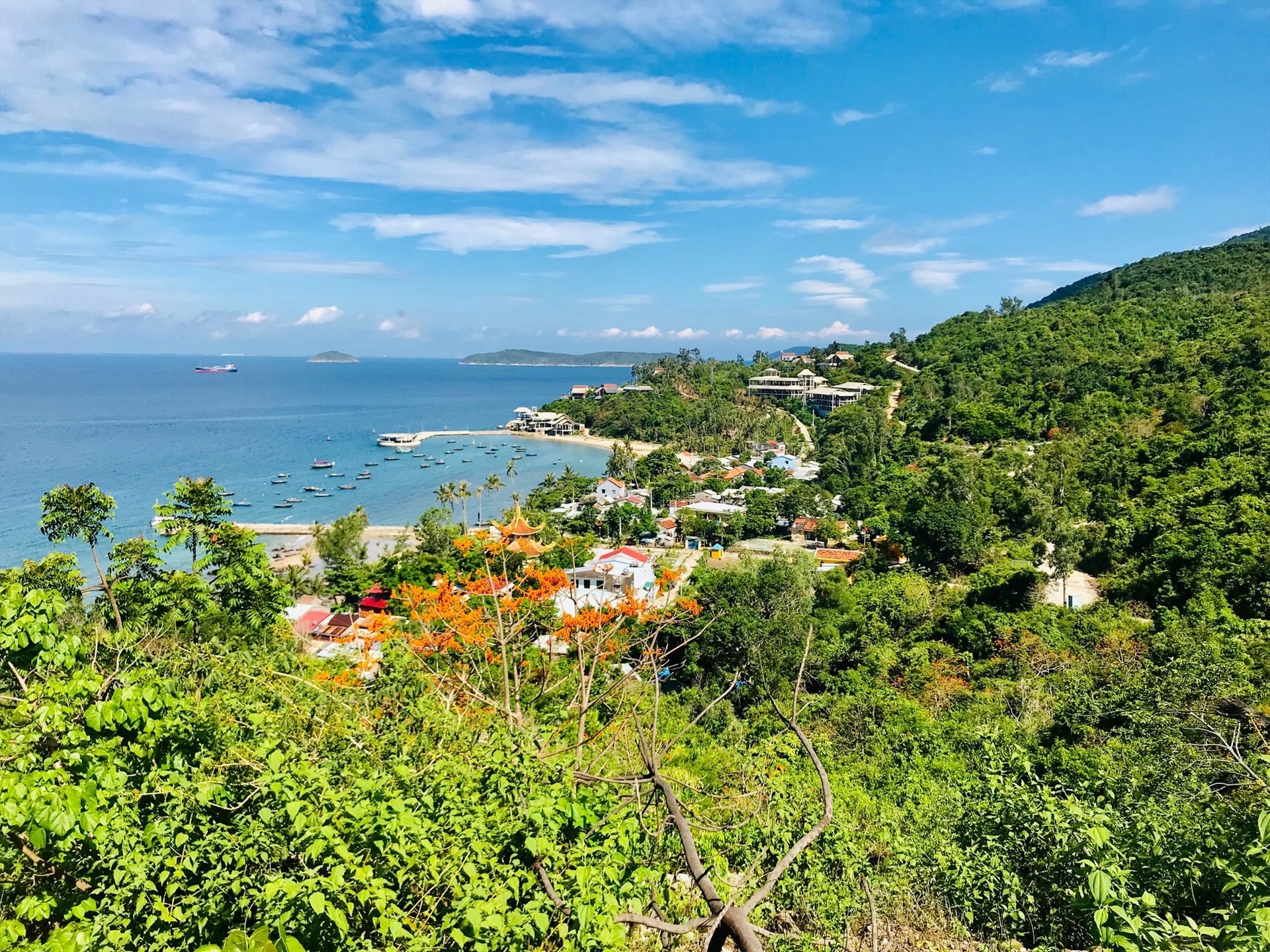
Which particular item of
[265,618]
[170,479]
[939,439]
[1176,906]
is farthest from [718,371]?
[1176,906]

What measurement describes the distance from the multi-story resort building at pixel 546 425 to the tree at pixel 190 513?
178 feet

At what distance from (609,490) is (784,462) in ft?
42.0

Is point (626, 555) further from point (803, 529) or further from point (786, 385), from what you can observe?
point (786, 385)

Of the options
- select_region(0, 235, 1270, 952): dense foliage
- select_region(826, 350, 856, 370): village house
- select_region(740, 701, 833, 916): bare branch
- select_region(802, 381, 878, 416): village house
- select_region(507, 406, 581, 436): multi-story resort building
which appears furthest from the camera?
select_region(826, 350, 856, 370): village house

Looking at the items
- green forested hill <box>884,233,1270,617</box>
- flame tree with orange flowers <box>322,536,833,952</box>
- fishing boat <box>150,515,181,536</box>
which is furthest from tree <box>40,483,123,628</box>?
green forested hill <box>884,233,1270,617</box>

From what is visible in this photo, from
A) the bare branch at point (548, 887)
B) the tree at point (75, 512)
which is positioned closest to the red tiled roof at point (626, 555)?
the tree at point (75, 512)

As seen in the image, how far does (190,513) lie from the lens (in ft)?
29.9

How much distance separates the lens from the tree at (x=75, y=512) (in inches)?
322

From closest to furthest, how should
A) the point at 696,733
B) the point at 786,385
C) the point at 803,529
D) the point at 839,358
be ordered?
1. the point at 696,733
2. the point at 803,529
3. the point at 786,385
4. the point at 839,358

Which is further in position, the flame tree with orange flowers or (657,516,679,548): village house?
(657,516,679,548): village house

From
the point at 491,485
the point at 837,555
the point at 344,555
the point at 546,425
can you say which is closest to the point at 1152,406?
the point at 837,555

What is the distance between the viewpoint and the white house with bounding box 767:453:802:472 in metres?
40.7

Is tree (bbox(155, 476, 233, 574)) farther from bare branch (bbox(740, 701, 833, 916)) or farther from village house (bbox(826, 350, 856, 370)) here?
village house (bbox(826, 350, 856, 370))

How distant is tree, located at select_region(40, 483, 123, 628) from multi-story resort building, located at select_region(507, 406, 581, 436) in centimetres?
5495
